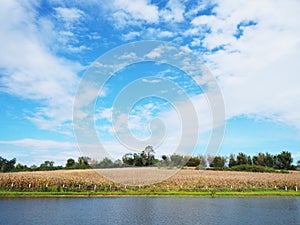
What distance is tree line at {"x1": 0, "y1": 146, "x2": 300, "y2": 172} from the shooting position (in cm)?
7100

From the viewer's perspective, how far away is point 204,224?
17.9 m

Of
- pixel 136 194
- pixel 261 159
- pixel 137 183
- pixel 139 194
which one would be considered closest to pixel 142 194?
pixel 139 194

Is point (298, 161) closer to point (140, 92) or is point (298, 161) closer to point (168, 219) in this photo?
point (140, 92)

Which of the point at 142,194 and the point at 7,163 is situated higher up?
the point at 7,163

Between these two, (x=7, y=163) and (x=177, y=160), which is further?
(x=7, y=163)

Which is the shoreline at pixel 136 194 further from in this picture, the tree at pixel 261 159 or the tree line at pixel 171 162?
the tree at pixel 261 159

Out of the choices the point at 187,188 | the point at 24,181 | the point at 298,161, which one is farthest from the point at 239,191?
the point at 298,161

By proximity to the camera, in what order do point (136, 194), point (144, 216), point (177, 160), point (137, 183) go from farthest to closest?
1. point (177, 160)
2. point (137, 183)
3. point (136, 194)
4. point (144, 216)

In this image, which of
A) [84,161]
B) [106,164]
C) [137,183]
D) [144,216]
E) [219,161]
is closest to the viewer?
[144,216]

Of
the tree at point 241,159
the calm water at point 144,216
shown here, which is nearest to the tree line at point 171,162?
the tree at point 241,159

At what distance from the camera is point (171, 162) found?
75.1 meters

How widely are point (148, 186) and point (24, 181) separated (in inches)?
619

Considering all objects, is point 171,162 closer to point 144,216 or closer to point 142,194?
point 142,194

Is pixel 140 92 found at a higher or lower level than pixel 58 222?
higher
